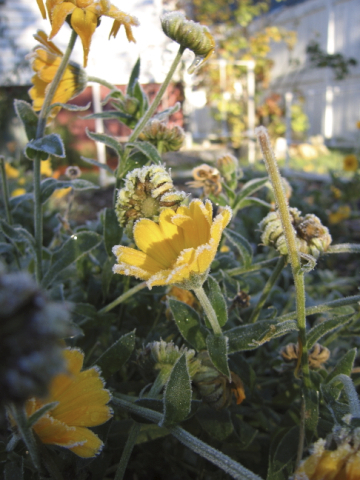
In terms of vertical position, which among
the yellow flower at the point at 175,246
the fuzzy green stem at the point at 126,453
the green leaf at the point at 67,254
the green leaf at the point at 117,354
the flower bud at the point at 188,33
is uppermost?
the flower bud at the point at 188,33

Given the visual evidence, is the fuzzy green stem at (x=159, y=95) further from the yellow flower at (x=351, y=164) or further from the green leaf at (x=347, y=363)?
the yellow flower at (x=351, y=164)

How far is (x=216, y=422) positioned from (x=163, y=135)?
0.53 metres

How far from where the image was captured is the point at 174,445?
75 centimetres

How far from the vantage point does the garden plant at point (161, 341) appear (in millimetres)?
382

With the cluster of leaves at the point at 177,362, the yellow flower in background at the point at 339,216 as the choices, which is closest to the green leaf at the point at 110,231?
the cluster of leaves at the point at 177,362

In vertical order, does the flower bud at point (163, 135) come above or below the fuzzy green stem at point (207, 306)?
above

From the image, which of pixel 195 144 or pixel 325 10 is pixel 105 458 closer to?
pixel 195 144

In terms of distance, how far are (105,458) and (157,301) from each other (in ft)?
1.15

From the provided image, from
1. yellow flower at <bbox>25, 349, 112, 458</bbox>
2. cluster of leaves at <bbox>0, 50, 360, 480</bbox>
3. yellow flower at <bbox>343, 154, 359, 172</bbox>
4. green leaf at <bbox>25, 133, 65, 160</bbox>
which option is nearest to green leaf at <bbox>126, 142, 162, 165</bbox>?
cluster of leaves at <bbox>0, 50, 360, 480</bbox>

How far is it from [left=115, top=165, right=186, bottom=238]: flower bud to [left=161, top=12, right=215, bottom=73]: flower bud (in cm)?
25

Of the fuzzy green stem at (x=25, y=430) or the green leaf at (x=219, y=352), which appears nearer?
the fuzzy green stem at (x=25, y=430)

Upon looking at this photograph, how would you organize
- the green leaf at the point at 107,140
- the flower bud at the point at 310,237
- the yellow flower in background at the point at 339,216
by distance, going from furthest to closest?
1. the yellow flower in background at the point at 339,216
2. the green leaf at the point at 107,140
3. the flower bud at the point at 310,237

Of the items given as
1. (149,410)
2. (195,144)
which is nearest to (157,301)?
(149,410)

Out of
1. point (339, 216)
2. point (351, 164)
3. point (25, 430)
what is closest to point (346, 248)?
point (25, 430)
